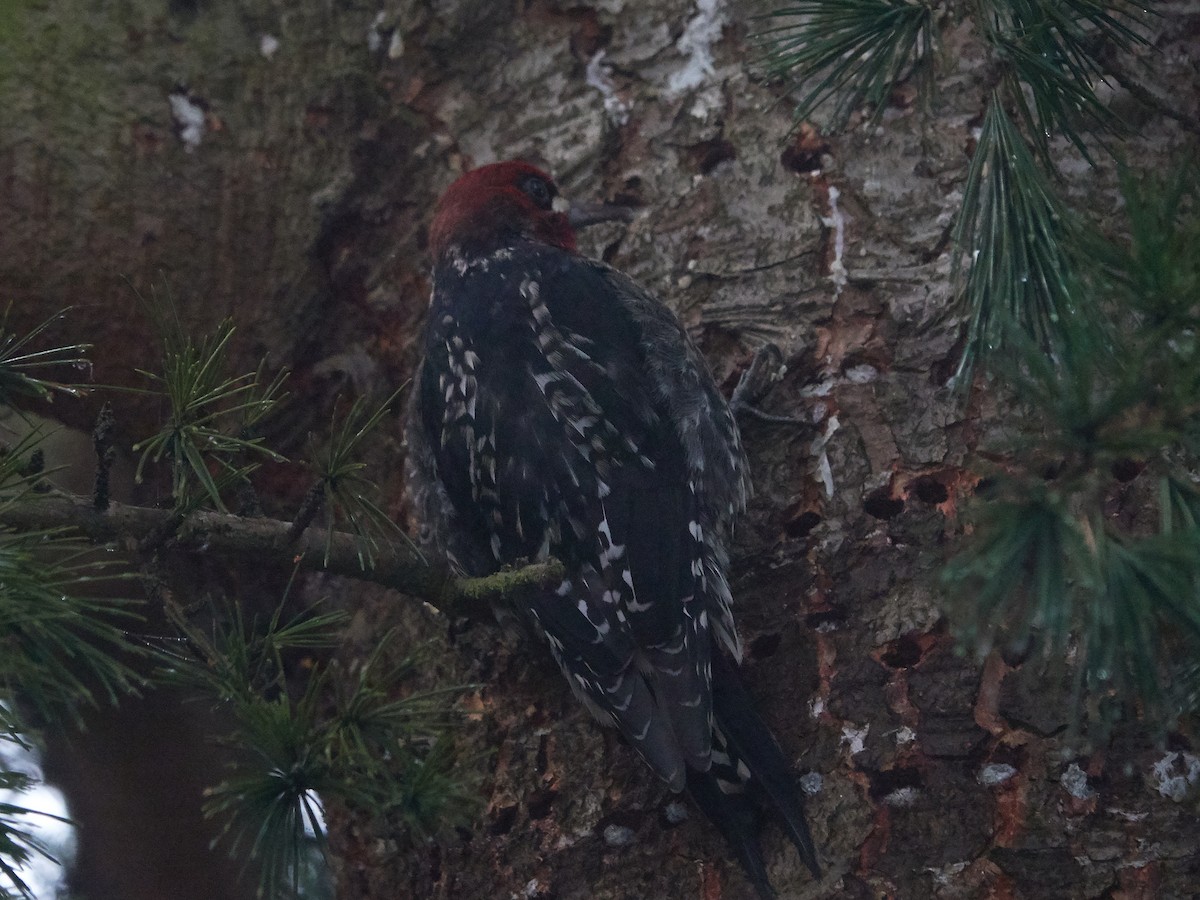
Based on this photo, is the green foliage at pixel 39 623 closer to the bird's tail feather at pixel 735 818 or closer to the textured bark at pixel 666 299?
the textured bark at pixel 666 299

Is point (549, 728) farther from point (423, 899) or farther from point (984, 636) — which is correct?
point (984, 636)

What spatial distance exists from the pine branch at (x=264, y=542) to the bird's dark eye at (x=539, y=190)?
1183 mm

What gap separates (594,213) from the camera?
2.65 meters

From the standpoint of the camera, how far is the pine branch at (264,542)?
63.2 inches

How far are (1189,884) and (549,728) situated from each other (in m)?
1.11

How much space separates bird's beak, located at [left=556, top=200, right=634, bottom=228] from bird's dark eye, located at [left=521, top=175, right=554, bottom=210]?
0.40 feet

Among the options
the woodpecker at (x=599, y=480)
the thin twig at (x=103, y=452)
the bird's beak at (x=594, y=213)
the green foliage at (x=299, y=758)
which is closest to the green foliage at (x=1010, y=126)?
the woodpecker at (x=599, y=480)

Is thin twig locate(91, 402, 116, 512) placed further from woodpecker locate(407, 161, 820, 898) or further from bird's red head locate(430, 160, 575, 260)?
bird's red head locate(430, 160, 575, 260)

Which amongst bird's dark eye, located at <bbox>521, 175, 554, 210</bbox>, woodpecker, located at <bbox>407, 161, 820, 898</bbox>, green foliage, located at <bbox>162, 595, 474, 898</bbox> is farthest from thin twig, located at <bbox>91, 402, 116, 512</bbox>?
bird's dark eye, located at <bbox>521, 175, 554, 210</bbox>

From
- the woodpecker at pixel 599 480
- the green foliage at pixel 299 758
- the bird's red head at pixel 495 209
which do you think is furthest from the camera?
the bird's red head at pixel 495 209

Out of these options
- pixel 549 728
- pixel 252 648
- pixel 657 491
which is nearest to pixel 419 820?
pixel 252 648

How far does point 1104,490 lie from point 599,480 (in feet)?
3.98

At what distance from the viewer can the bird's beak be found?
261 centimetres

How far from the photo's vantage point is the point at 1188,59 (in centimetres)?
229
